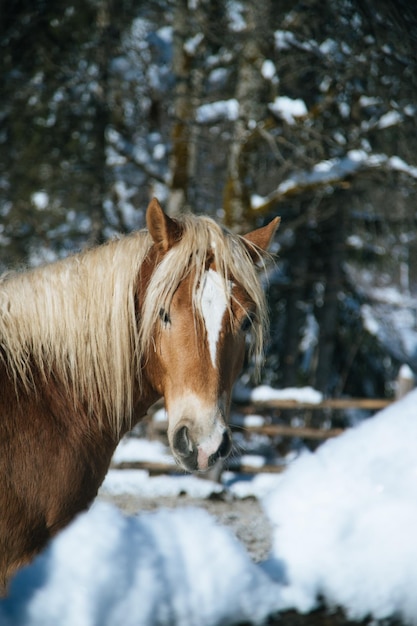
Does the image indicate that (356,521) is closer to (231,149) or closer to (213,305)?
(213,305)

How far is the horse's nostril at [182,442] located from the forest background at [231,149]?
5486mm

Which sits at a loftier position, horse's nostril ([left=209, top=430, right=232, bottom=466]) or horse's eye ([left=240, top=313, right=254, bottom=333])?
horse's eye ([left=240, top=313, right=254, bottom=333])

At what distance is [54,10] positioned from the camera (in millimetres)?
10344

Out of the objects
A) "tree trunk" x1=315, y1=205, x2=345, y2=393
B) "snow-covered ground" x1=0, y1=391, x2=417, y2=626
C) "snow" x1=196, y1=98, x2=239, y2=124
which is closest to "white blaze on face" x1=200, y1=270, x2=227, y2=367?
"snow-covered ground" x1=0, y1=391, x2=417, y2=626

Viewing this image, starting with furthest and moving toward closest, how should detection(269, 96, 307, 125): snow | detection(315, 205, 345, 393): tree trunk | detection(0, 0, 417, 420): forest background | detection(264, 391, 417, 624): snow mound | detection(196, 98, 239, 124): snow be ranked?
1. detection(315, 205, 345, 393): tree trunk
2. detection(196, 98, 239, 124): snow
3. detection(269, 96, 307, 125): snow
4. detection(0, 0, 417, 420): forest background
5. detection(264, 391, 417, 624): snow mound

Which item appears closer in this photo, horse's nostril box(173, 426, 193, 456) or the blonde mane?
horse's nostril box(173, 426, 193, 456)

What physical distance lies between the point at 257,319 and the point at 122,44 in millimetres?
9064

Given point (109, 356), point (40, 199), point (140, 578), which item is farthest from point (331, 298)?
point (140, 578)

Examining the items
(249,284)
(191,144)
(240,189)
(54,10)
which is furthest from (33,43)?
(249,284)

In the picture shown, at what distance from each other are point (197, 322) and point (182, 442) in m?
0.49

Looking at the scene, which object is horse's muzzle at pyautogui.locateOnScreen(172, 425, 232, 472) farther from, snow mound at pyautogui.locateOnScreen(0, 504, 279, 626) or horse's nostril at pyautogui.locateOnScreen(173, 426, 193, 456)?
snow mound at pyautogui.locateOnScreen(0, 504, 279, 626)

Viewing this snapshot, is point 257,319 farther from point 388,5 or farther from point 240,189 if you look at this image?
point 240,189

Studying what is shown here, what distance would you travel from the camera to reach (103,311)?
99.8 inches

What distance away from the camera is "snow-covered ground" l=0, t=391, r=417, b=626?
50 centimetres
